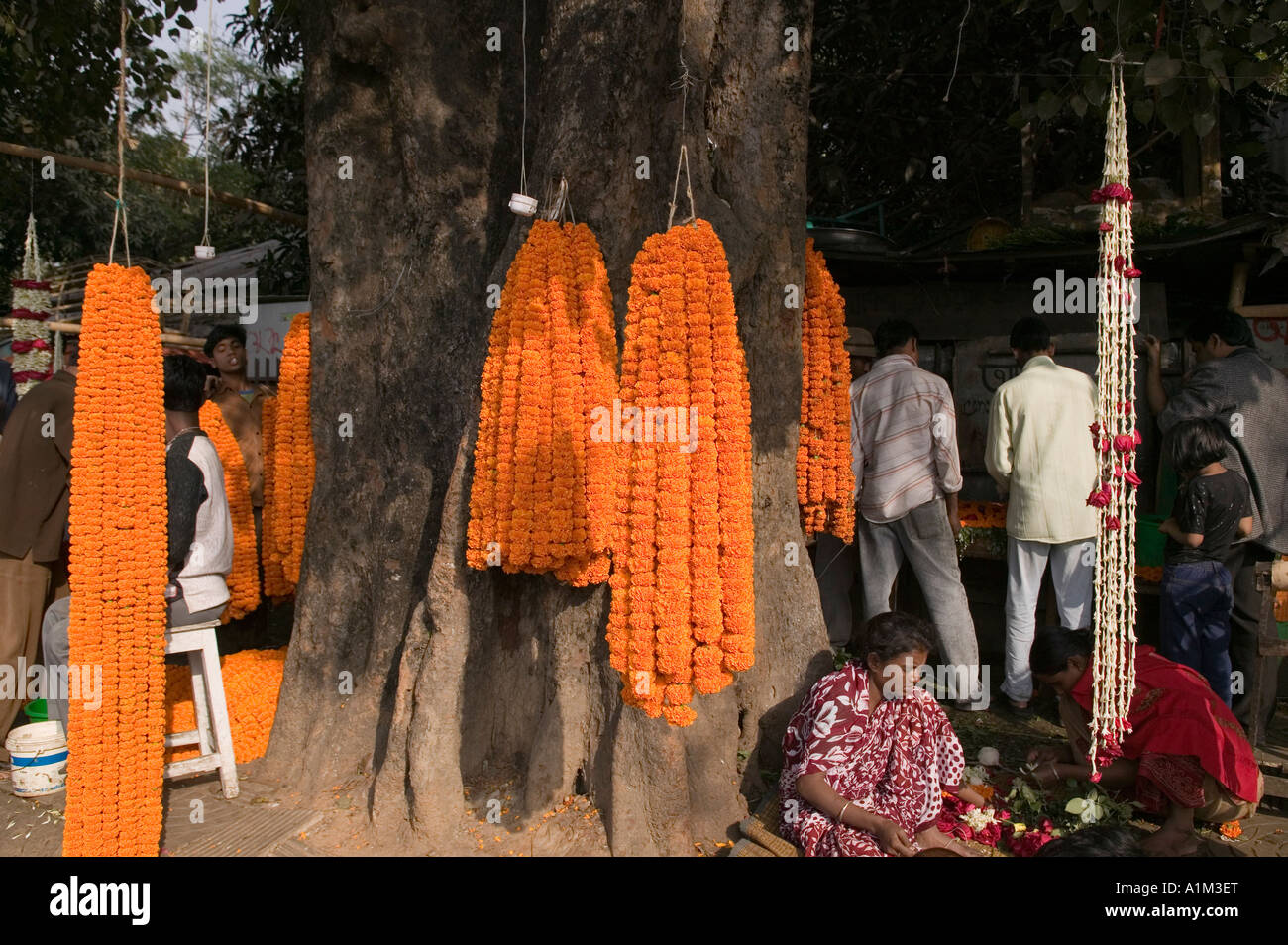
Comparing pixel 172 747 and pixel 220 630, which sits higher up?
pixel 220 630

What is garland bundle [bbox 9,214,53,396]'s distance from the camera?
298 inches

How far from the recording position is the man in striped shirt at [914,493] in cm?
551

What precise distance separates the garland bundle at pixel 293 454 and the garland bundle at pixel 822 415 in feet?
10.1

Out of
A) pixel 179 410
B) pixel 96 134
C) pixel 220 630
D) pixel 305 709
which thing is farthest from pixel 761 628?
pixel 96 134

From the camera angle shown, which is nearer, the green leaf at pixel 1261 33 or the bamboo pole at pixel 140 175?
the green leaf at pixel 1261 33

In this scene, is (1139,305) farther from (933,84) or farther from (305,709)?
(305,709)

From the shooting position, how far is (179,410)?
184 inches

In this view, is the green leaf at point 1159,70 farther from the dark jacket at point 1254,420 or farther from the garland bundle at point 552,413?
the garland bundle at point 552,413

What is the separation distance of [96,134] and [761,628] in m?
14.8

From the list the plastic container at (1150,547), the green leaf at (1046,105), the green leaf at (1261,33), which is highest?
the green leaf at (1261,33)

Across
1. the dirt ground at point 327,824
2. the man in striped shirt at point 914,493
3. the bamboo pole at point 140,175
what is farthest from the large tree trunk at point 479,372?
the man in striped shirt at point 914,493

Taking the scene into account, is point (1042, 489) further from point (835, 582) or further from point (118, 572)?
point (118, 572)
